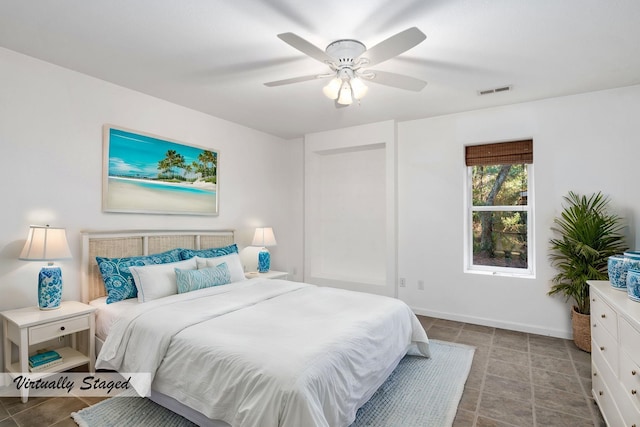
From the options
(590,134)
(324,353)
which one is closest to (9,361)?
(324,353)

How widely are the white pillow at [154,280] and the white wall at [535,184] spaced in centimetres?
289

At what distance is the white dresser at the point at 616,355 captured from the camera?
1.61 meters

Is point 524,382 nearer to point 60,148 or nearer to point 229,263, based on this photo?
point 229,263

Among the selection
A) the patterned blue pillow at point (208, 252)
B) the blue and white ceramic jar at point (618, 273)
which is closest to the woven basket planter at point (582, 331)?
the blue and white ceramic jar at point (618, 273)

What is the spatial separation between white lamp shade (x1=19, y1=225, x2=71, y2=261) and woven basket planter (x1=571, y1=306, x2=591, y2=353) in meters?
4.65

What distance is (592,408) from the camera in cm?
225

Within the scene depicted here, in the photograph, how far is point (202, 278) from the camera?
311 centimetres

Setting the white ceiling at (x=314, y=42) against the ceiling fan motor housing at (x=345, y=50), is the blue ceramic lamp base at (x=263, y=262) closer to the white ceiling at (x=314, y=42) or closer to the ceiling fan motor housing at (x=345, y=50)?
the white ceiling at (x=314, y=42)

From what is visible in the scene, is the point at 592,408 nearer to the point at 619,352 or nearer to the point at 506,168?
the point at 619,352

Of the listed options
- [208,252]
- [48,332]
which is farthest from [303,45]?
[48,332]

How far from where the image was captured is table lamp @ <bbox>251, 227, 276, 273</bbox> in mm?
4410

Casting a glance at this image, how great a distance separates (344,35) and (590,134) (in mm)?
2917

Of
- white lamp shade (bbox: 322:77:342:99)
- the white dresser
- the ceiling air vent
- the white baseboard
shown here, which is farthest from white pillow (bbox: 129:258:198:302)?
the ceiling air vent

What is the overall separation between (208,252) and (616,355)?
3.52 meters
